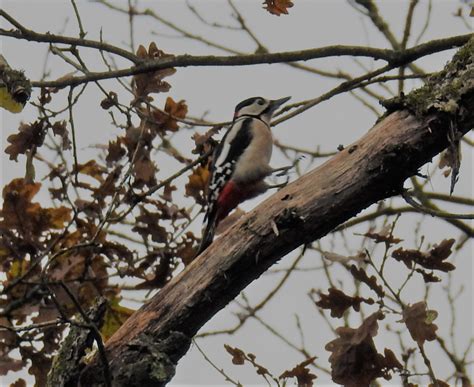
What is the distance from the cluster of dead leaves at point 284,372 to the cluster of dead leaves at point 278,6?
57.5 inches

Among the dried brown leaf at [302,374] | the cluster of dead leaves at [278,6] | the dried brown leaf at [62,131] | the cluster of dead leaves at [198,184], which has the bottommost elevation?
the dried brown leaf at [302,374]

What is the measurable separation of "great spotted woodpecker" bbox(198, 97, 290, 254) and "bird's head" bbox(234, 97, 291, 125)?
6.8 inches

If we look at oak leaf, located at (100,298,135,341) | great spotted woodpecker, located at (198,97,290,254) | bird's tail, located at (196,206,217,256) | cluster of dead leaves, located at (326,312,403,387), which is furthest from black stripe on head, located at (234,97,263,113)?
cluster of dead leaves, located at (326,312,403,387)

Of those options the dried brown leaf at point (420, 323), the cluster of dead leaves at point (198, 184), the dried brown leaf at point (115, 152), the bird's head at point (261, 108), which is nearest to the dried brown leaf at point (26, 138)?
the dried brown leaf at point (115, 152)

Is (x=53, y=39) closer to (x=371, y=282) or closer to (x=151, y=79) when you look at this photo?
(x=151, y=79)

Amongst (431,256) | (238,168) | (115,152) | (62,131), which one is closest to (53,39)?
(62,131)

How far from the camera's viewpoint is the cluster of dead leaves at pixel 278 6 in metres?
4.11

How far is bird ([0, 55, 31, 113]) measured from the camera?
4273 mm

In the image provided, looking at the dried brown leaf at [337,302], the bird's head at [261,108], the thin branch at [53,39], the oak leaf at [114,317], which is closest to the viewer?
the dried brown leaf at [337,302]

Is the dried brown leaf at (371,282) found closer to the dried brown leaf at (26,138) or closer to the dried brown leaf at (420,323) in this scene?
the dried brown leaf at (420,323)

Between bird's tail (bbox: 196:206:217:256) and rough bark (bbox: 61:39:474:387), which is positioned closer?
rough bark (bbox: 61:39:474:387)

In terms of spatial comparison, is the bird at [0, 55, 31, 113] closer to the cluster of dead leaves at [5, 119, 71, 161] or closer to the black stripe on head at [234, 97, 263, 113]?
the cluster of dead leaves at [5, 119, 71, 161]

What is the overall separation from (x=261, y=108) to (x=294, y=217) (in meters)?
2.83

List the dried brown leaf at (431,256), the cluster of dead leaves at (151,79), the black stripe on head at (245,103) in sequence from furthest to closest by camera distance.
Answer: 1. the black stripe on head at (245,103)
2. the cluster of dead leaves at (151,79)
3. the dried brown leaf at (431,256)
